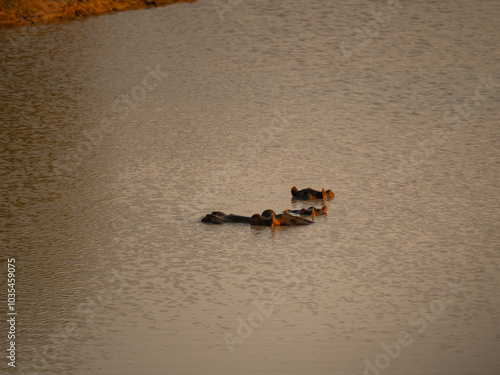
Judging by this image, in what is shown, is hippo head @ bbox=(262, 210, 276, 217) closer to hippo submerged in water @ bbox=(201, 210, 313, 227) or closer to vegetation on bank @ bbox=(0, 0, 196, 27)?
hippo submerged in water @ bbox=(201, 210, 313, 227)

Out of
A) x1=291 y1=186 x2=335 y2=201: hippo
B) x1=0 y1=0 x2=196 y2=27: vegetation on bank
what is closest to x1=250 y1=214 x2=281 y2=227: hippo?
x1=291 y1=186 x2=335 y2=201: hippo

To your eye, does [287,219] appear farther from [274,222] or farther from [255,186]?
[255,186]

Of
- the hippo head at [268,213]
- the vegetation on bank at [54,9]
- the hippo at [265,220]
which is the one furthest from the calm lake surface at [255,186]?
the vegetation on bank at [54,9]

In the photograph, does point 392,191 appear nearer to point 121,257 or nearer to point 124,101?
point 121,257

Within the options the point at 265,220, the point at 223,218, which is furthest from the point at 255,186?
the point at 265,220

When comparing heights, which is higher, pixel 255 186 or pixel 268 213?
pixel 255 186
